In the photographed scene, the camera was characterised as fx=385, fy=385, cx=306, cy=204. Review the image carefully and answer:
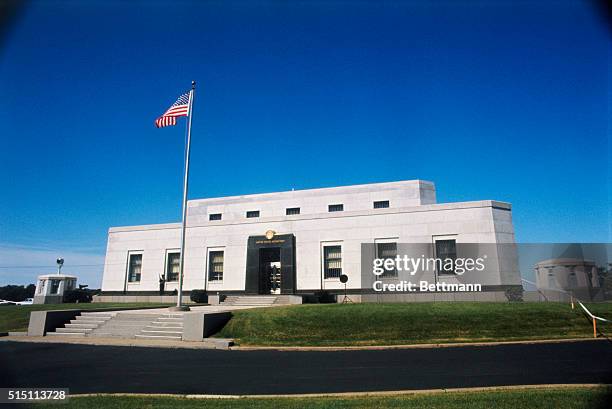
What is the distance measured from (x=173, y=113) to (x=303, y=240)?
15326 millimetres

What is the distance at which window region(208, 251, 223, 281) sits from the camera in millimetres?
35656

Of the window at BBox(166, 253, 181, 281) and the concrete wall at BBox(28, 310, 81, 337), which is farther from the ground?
the window at BBox(166, 253, 181, 281)

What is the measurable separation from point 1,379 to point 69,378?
5.48 ft

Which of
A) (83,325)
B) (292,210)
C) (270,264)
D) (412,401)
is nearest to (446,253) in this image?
(270,264)

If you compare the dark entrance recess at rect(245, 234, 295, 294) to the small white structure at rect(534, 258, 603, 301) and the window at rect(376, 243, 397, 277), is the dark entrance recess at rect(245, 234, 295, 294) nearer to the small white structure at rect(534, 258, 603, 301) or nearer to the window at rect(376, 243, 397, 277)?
the window at rect(376, 243, 397, 277)

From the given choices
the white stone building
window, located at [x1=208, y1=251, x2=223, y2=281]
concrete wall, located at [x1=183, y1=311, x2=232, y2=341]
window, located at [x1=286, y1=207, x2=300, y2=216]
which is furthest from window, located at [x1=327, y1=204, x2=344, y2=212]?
concrete wall, located at [x1=183, y1=311, x2=232, y2=341]

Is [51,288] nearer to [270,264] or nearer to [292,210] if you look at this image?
[270,264]

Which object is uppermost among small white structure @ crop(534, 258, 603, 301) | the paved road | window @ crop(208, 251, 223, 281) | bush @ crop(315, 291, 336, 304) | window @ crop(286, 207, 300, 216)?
window @ crop(286, 207, 300, 216)

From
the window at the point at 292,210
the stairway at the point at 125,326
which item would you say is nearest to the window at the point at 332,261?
the window at the point at 292,210

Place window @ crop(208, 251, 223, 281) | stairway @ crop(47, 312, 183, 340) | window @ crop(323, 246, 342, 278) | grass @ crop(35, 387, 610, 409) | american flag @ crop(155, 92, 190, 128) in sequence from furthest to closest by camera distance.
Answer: window @ crop(208, 251, 223, 281) < window @ crop(323, 246, 342, 278) < american flag @ crop(155, 92, 190, 128) < stairway @ crop(47, 312, 183, 340) < grass @ crop(35, 387, 610, 409)

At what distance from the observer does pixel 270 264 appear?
3428cm

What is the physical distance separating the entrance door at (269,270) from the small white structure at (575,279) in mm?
20446

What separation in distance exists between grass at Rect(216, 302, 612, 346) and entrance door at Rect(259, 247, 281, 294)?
12793mm

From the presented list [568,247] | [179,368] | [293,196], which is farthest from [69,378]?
[293,196]
